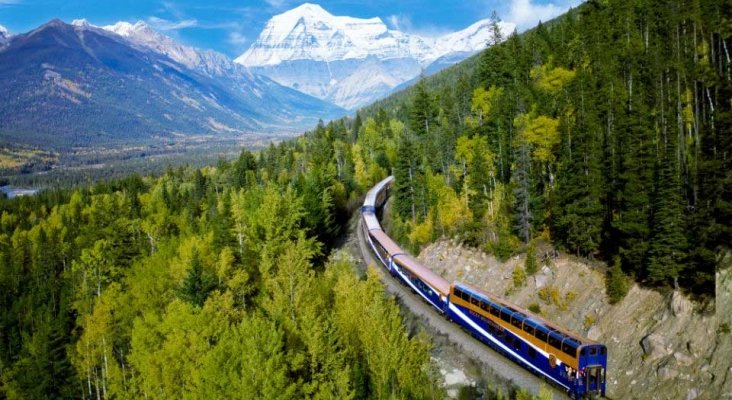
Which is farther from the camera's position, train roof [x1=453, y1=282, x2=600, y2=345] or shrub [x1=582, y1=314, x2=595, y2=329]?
shrub [x1=582, y1=314, x2=595, y2=329]

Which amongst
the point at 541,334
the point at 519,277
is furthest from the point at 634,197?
the point at 541,334

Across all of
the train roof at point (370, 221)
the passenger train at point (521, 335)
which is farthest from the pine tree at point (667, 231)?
the train roof at point (370, 221)

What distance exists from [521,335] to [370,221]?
46.8 meters

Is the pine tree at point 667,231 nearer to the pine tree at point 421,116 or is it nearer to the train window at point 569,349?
the train window at point 569,349

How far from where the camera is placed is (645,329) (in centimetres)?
3853

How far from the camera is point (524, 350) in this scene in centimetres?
3822

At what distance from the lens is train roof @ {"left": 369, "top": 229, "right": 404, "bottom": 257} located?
6459 centimetres

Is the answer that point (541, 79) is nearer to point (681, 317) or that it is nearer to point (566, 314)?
point (566, 314)

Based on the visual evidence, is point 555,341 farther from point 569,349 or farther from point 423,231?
point 423,231

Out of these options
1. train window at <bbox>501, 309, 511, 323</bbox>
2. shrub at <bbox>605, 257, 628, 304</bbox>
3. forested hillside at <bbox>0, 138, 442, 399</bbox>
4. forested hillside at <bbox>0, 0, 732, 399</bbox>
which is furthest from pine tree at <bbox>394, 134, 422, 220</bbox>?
train window at <bbox>501, 309, 511, 323</bbox>

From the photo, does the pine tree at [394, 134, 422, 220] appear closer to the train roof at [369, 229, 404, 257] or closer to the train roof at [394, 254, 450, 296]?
the train roof at [369, 229, 404, 257]

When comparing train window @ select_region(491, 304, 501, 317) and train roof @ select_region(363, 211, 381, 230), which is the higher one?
train roof @ select_region(363, 211, 381, 230)

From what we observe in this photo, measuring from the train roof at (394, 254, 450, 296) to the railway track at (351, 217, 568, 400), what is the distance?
293 cm

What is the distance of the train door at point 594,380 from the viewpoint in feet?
108
